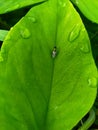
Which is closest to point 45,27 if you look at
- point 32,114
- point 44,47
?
point 44,47

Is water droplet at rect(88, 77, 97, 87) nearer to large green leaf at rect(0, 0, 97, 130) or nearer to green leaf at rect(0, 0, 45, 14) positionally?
large green leaf at rect(0, 0, 97, 130)

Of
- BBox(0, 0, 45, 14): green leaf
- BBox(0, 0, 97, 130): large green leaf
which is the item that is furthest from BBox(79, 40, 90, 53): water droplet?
BBox(0, 0, 45, 14): green leaf

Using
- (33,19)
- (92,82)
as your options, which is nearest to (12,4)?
(33,19)

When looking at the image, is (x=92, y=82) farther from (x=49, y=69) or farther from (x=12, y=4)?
(x=12, y=4)

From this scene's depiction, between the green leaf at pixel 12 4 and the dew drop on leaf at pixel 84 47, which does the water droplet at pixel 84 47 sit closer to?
the dew drop on leaf at pixel 84 47

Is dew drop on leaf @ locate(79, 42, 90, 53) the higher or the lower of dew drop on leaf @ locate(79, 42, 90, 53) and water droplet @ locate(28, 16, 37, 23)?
the lower

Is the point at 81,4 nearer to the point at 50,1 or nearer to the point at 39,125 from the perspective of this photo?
the point at 50,1

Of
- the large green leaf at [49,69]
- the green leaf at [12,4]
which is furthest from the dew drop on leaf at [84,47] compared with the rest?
the green leaf at [12,4]

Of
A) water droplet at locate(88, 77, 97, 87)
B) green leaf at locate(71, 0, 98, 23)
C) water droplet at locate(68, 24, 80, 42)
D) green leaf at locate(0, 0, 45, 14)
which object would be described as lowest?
water droplet at locate(88, 77, 97, 87)
